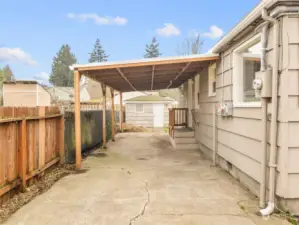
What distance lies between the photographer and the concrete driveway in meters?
3.15

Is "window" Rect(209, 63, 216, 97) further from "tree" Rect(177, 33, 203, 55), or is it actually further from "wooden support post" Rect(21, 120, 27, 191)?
"tree" Rect(177, 33, 203, 55)

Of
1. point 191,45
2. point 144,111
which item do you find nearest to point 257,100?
point 144,111

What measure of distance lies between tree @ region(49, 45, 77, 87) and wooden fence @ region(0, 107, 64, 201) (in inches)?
2117

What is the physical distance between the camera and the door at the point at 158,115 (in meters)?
19.5

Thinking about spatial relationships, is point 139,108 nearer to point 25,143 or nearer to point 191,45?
point 191,45

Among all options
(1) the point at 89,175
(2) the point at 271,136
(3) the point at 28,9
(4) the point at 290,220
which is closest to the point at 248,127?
(2) the point at 271,136

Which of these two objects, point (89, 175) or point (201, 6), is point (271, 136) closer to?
point (89, 175)

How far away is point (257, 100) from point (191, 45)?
26887 mm

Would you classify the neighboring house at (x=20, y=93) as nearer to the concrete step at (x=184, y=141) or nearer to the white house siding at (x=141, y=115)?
the white house siding at (x=141, y=115)

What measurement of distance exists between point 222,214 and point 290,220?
801 millimetres

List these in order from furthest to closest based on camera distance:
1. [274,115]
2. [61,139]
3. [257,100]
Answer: [61,139] → [257,100] → [274,115]

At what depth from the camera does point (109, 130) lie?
11.9m

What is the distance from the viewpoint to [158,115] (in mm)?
19625

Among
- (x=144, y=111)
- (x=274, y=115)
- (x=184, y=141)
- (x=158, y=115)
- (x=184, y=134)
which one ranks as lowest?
(x=184, y=141)
